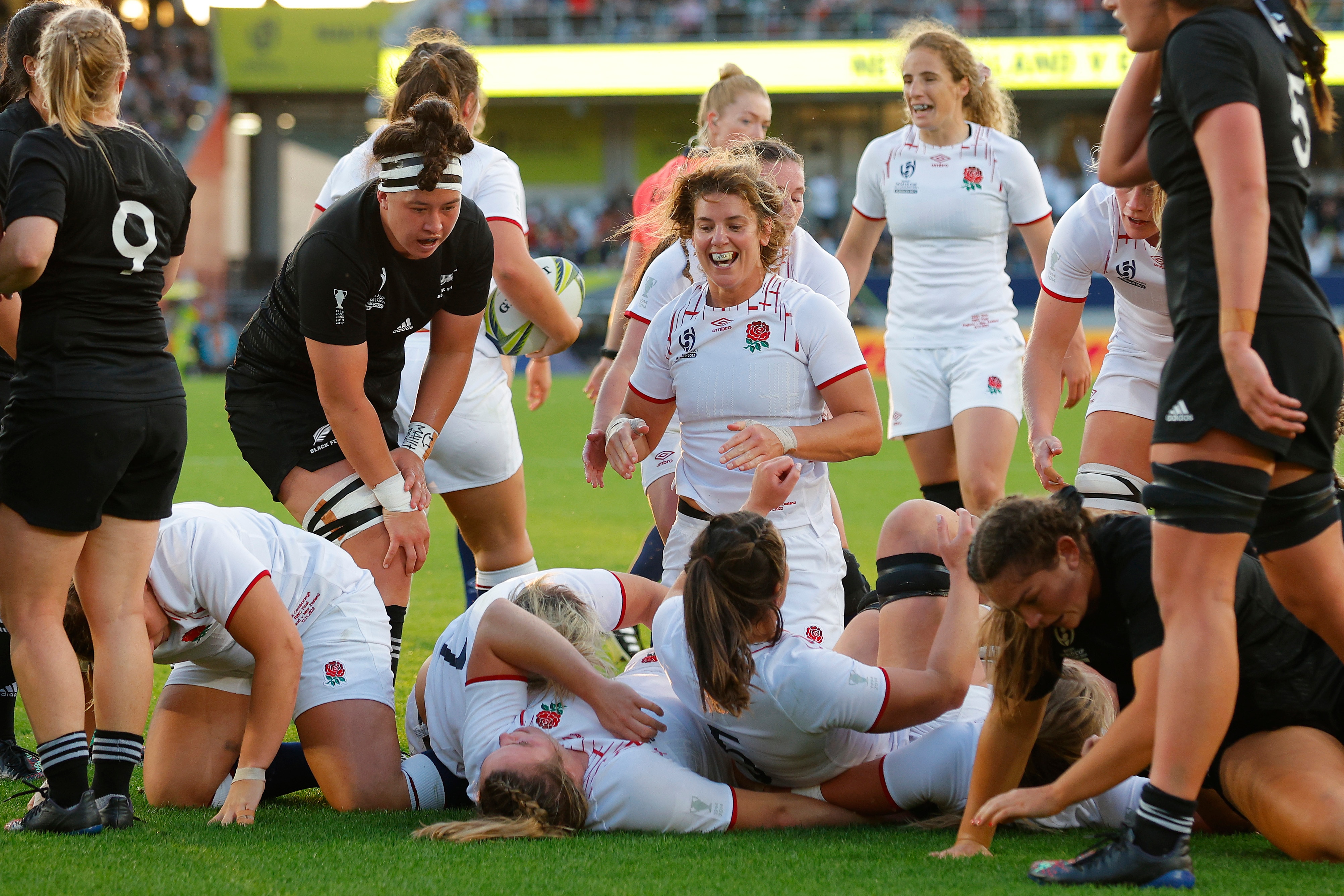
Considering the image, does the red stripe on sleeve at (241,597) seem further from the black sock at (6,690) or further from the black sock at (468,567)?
the black sock at (468,567)

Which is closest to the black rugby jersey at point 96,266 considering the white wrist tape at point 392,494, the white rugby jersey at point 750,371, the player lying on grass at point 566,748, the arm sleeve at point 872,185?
the white wrist tape at point 392,494

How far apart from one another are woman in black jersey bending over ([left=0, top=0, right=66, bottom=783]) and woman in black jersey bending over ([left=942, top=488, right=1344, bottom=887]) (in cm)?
248

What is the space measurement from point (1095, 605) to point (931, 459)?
3.03 m

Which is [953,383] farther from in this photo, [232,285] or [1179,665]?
[232,285]

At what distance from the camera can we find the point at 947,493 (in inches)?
232

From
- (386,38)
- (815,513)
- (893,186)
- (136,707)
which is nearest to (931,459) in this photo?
(893,186)

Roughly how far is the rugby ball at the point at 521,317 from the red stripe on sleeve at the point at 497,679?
1779 millimetres

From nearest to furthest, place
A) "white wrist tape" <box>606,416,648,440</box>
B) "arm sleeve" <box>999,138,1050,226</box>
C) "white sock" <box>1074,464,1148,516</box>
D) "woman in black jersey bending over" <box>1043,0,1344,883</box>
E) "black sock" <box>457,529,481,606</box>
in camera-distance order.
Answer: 1. "woman in black jersey bending over" <box>1043,0,1344,883</box>
2. "white wrist tape" <box>606,416,648,440</box>
3. "white sock" <box>1074,464,1148,516</box>
4. "black sock" <box>457,529,481,606</box>
5. "arm sleeve" <box>999,138,1050,226</box>

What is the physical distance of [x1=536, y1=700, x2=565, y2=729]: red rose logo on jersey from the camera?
11.4ft

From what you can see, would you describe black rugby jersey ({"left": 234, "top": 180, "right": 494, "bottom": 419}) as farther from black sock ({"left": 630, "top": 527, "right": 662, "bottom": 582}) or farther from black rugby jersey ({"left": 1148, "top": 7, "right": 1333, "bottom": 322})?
black rugby jersey ({"left": 1148, "top": 7, "right": 1333, "bottom": 322})

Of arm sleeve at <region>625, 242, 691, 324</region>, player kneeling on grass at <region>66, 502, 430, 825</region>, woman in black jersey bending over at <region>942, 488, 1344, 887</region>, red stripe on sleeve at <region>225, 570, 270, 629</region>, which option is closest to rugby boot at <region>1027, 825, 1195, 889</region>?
woman in black jersey bending over at <region>942, 488, 1344, 887</region>

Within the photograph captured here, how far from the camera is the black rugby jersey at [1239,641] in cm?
287

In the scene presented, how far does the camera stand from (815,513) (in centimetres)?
399

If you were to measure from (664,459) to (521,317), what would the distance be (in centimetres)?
77
